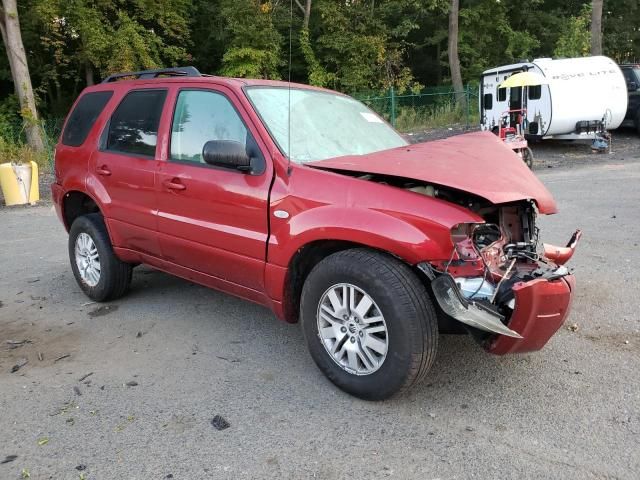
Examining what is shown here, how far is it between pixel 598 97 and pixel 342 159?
14.0 m

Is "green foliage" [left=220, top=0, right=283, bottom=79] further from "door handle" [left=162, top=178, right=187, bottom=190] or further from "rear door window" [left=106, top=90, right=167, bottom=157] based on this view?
"door handle" [left=162, top=178, right=187, bottom=190]

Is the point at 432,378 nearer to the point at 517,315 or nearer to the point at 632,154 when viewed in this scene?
the point at 517,315

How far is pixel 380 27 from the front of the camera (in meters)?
28.9

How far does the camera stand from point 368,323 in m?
3.20

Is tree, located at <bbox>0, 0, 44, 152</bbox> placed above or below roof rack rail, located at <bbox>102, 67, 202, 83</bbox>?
above

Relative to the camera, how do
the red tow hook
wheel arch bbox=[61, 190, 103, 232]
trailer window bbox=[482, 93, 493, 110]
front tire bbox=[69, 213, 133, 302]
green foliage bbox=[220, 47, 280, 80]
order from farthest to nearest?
green foliage bbox=[220, 47, 280, 80] < trailer window bbox=[482, 93, 493, 110] < wheel arch bbox=[61, 190, 103, 232] < front tire bbox=[69, 213, 133, 302] < the red tow hook

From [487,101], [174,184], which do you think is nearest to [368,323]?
[174,184]

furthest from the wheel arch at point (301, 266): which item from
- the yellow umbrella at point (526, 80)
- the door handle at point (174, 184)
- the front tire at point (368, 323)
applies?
the yellow umbrella at point (526, 80)

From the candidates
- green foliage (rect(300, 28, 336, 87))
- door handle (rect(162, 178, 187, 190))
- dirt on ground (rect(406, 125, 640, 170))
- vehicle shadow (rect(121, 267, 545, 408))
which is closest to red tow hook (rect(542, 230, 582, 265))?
vehicle shadow (rect(121, 267, 545, 408))

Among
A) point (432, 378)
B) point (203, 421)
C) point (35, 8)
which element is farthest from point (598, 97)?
point (35, 8)

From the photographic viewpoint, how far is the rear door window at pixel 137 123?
441cm

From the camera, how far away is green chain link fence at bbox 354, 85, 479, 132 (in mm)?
21953

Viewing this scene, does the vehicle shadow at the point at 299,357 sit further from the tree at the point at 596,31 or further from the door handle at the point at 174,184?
the tree at the point at 596,31

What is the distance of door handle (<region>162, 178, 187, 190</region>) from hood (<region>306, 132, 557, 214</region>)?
108 cm
